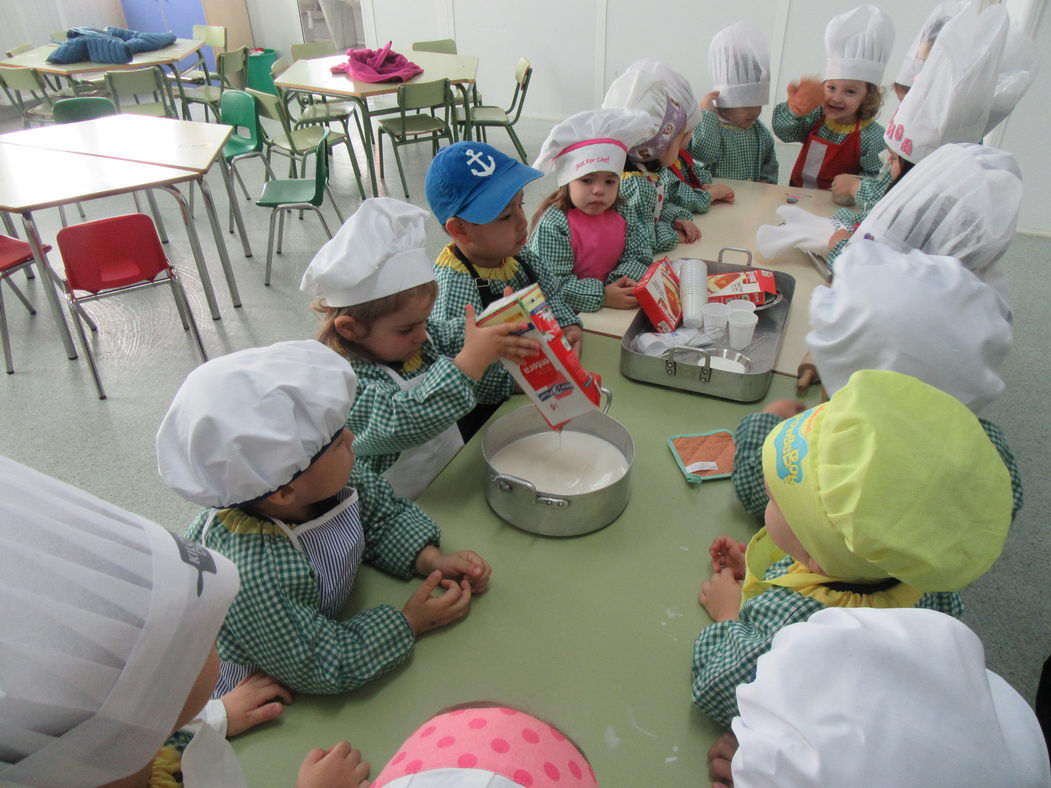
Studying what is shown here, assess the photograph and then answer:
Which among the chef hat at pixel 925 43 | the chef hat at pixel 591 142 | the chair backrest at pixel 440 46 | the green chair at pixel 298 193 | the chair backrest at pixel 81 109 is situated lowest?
the green chair at pixel 298 193

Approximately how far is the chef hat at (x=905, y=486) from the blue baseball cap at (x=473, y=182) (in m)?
0.87

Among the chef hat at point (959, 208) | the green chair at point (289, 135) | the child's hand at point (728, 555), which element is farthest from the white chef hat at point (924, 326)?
the green chair at point (289, 135)

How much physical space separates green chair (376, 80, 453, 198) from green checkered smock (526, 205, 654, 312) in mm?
2702

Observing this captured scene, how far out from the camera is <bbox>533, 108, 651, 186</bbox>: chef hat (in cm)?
170

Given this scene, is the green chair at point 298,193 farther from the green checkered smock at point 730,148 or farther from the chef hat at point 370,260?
the chef hat at point 370,260

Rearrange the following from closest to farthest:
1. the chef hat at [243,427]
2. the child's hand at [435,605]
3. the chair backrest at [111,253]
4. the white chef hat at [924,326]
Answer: the chef hat at [243,427] → the child's hand at [435,605] → the white chef hat at [924,326] → the chair backrest at [111,253]

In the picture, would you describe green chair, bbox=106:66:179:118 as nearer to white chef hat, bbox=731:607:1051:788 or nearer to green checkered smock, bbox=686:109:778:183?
green checkered smock, bbox=686:109:778:183

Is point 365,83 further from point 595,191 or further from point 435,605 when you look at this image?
point 435,605

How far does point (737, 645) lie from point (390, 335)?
768 millimetres

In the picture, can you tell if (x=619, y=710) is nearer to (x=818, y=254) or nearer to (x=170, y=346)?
(x=818, y=254)

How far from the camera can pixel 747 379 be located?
126cm

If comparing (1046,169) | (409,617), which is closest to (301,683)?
(409,617)

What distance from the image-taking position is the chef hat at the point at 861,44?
2.37 meters

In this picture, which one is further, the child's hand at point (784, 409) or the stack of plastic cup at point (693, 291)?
the stack of plastic cup at point (693, 291)
